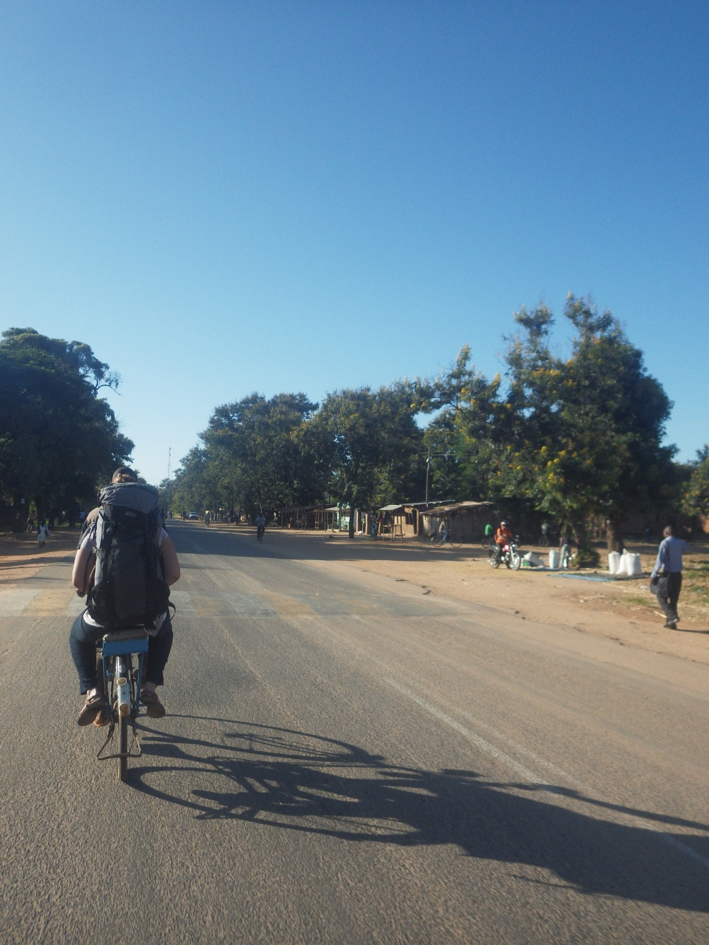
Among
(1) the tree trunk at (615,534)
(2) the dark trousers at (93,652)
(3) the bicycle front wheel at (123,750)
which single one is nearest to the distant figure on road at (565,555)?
(1) the tree trunk at (615,534)

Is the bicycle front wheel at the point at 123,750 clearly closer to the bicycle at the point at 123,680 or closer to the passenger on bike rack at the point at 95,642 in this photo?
the bicycle at the point at 123,680

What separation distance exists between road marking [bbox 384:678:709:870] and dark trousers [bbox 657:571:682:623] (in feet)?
25.1

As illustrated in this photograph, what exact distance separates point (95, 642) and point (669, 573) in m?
11.0

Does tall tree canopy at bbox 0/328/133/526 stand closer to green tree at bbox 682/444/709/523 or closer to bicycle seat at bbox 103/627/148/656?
green tree at bbox 682/444/709/523

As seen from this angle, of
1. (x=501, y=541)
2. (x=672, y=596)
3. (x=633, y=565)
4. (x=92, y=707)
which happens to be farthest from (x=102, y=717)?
(x=501, y=541)

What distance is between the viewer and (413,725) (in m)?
6.21

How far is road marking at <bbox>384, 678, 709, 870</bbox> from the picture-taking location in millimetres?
4102

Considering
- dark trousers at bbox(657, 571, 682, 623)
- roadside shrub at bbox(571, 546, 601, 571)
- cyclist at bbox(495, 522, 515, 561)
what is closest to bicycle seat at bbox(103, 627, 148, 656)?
dark trousers at bbox(657, 571, 682, 623)

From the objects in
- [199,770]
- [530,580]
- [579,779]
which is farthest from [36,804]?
[530,580]

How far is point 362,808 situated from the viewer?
443cm

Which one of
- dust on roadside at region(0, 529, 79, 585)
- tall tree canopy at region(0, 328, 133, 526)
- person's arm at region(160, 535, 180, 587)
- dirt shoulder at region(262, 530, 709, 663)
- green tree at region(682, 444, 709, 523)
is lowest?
dirt shoulder at region(262, 530, 709, 663)

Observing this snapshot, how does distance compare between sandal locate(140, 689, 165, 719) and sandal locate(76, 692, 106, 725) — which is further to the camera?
sandal locate(140, 689, 165, 719)

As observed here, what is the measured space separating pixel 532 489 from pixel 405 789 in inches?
852

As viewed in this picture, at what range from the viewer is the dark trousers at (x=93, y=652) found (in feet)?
16.8
